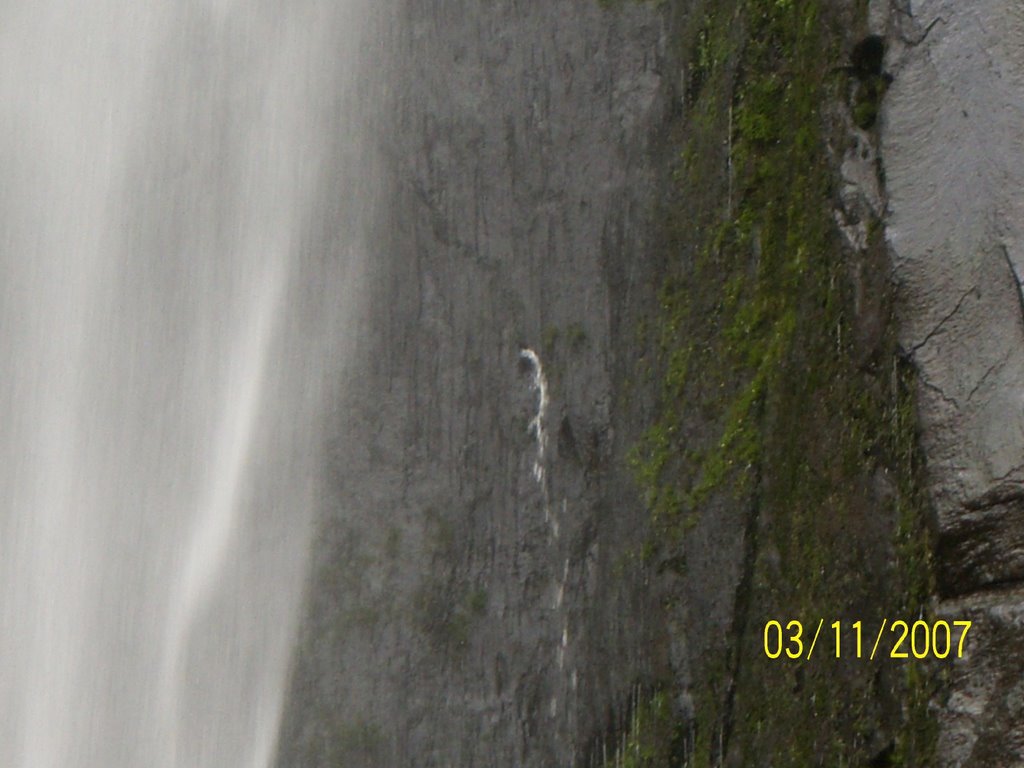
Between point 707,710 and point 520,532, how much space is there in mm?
674

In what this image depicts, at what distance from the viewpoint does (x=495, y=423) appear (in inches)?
138

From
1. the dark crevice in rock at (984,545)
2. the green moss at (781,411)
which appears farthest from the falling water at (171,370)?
the dark crevice in rock at (984,545)

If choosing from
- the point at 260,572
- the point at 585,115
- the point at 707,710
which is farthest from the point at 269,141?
the point at 707,710

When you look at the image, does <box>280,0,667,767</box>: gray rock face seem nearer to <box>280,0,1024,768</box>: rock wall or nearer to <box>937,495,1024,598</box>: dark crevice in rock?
<box>280,0,1024,768</box>: rock wall

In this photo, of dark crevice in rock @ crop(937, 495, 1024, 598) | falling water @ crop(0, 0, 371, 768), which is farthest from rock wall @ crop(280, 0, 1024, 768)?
falling water @ crop(0, 0, 371, 768)

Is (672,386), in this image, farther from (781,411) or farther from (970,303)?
(970,303)

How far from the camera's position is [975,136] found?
101 inches

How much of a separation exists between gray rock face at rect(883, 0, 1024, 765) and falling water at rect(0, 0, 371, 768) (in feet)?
5.30

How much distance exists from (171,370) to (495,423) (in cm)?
97

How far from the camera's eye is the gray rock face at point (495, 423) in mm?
3383

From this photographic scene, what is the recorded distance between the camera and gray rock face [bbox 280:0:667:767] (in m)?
3.38
